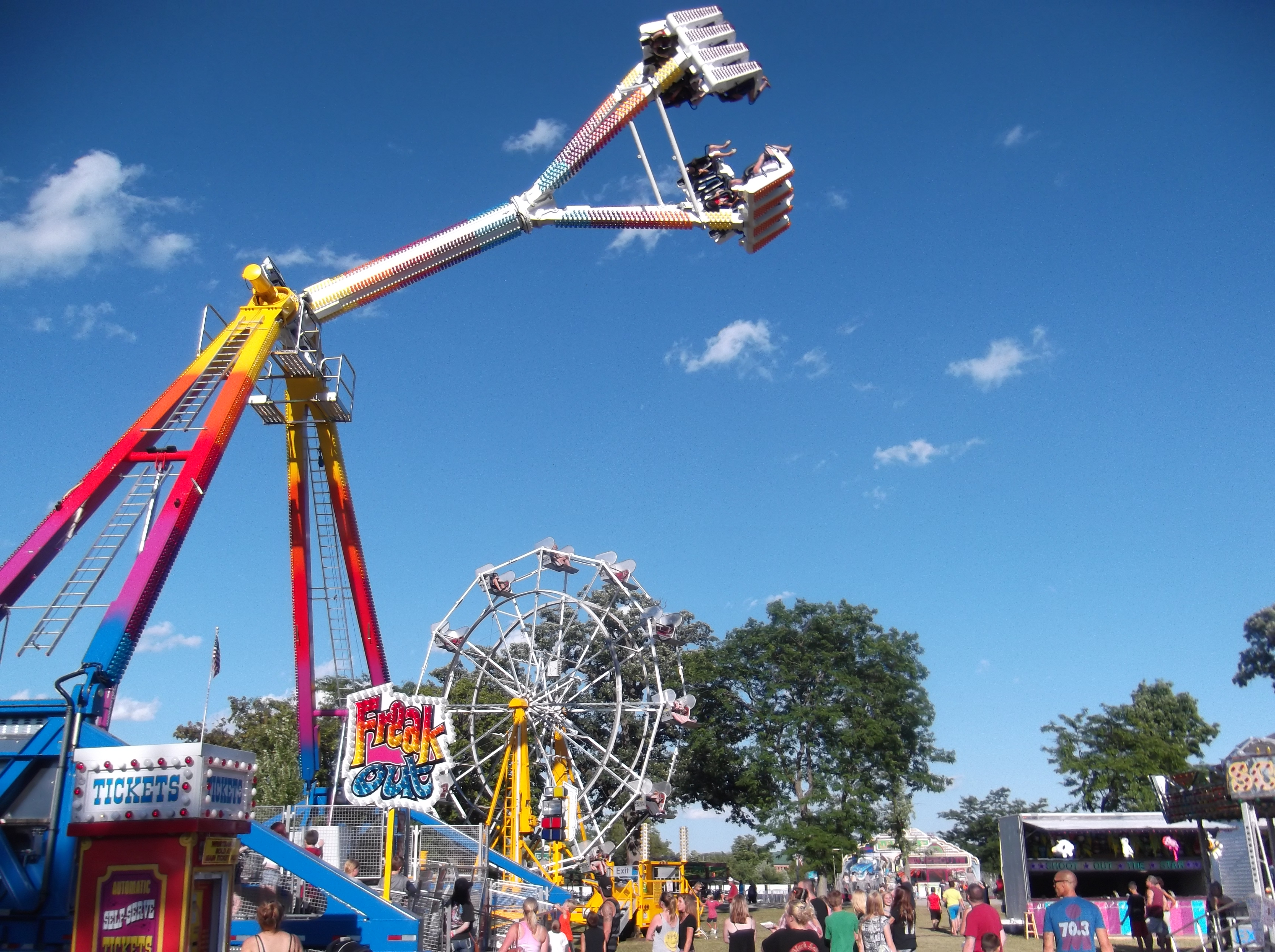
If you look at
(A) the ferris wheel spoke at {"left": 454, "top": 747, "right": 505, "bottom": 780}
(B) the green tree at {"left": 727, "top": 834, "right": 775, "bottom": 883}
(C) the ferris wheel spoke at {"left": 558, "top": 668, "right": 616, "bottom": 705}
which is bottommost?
(B) the green tree at {"left": 727, "top": 834, "right": 775, "bottom": 883}

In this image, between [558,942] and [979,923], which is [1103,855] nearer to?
[979,923]

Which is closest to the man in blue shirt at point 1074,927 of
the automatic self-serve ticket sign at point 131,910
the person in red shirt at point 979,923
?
the person in red shirt at point 979,923

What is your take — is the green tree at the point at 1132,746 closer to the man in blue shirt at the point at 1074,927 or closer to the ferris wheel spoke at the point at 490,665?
the ferris wheel spoke at the point at 490,665

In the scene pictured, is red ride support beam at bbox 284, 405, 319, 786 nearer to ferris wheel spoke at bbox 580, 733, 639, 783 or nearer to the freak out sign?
the freak out sign

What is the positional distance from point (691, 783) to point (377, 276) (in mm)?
29941

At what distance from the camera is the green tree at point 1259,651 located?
4966cm

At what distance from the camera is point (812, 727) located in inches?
1757

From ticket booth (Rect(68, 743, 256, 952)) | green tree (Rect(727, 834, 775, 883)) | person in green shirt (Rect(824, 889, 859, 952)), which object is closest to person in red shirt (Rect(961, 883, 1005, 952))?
person in green shirt (Rect(824, 889, 859, 952))

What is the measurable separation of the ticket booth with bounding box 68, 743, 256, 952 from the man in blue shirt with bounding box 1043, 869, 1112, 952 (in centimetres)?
838

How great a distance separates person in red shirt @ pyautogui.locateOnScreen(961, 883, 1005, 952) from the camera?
9.06 m

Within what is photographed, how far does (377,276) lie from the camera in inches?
918

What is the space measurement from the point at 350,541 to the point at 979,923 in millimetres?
19506

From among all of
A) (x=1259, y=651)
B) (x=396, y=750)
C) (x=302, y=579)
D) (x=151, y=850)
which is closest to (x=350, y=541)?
(x=302, y=579)

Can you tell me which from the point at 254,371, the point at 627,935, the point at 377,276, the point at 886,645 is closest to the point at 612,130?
the point at 377,276
